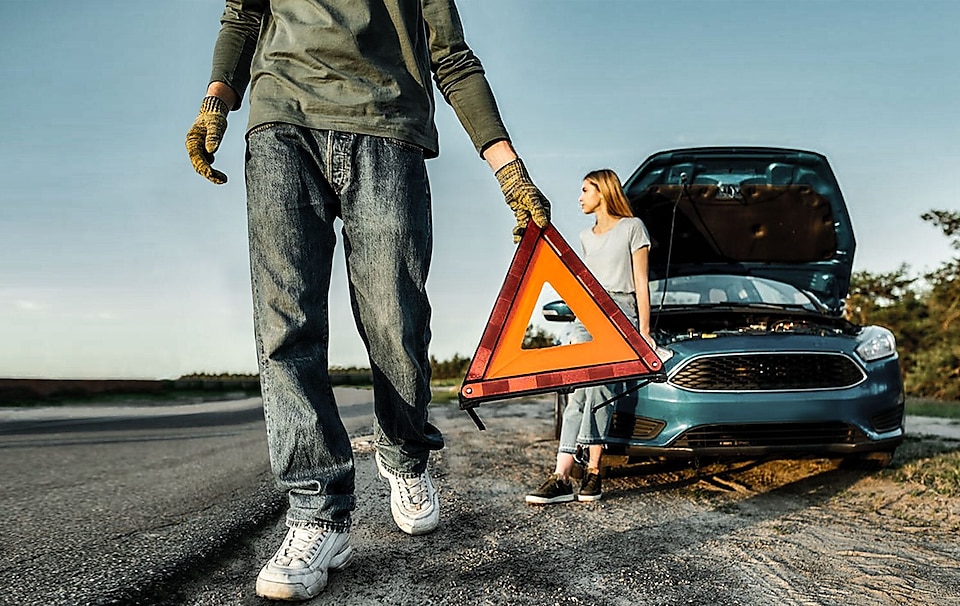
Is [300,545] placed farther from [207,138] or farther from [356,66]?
[356,66]

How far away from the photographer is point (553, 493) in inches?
140

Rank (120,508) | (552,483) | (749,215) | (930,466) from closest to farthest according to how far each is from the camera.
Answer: (120,508) → (552,483) → (930,466) → (749,215)

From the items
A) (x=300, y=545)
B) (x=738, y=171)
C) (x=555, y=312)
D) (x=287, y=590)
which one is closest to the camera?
(x=287, y=590)

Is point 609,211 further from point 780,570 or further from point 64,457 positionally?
point 64,457

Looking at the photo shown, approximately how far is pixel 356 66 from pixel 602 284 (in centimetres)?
233

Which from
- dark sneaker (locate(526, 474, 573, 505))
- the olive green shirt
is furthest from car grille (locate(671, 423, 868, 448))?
the olive green shirt

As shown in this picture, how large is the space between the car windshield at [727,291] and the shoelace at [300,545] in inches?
144

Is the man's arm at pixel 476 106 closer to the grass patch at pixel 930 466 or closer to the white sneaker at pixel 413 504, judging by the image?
the white sneaker at pixel 413 504

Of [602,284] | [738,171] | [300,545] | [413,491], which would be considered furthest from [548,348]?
[738,171]

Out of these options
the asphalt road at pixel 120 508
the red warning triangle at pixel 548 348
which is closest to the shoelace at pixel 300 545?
the asphalt road at pixel 120 508

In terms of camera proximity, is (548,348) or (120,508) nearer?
(548,348)

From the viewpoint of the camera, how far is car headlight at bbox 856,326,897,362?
4.27m

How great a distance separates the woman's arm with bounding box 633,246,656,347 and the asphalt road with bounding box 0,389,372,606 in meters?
2.04

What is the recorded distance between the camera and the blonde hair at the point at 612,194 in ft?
14.2
